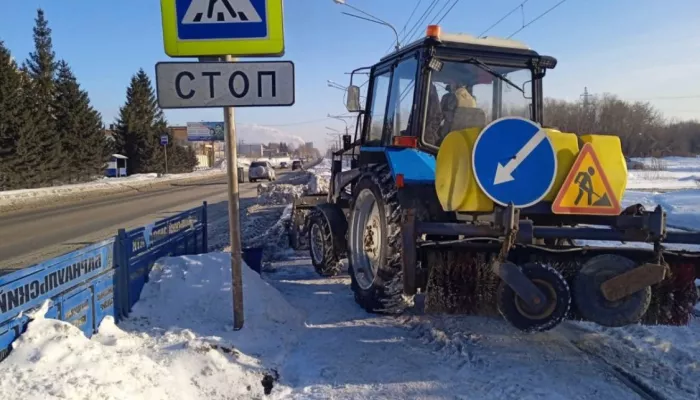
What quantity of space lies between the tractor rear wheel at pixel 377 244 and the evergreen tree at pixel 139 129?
4875cm

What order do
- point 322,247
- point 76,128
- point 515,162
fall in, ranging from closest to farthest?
1. point 515,162
2. point 322,247
3. point 76,128

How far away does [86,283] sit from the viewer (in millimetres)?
4383

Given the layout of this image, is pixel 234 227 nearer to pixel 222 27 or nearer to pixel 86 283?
pixel 86 283

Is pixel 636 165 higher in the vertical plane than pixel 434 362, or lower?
higher

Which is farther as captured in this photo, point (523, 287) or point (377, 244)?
point (377, 244)

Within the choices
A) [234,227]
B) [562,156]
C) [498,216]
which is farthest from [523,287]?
[234,227]

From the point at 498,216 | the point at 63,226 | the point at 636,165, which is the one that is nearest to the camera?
the point at 498,216

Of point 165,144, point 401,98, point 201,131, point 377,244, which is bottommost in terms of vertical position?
point 377,244

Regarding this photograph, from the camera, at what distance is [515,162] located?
3.93m

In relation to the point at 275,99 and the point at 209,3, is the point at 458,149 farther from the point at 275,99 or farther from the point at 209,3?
the point at 209,3

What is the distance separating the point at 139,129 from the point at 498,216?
169 feet

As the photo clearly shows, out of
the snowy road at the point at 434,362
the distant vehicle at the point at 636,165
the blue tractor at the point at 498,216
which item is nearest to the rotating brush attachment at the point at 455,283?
the blue tractor at the point at 498,216

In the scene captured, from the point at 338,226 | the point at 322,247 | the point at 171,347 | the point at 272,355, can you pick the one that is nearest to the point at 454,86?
the point at 338,226

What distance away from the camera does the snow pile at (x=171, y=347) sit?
10.4ft
